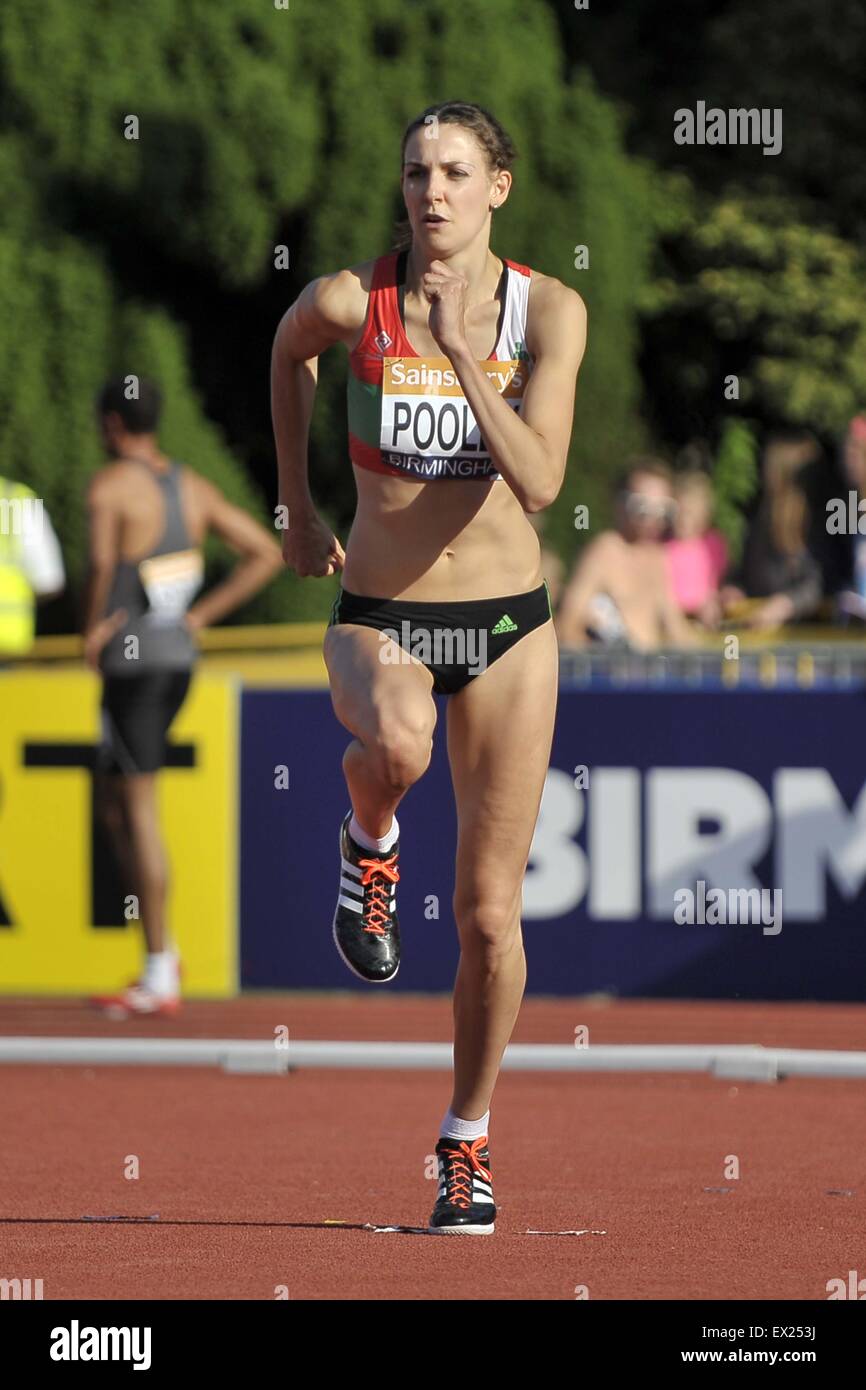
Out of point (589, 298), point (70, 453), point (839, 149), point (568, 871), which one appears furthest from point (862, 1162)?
point (839, 149)

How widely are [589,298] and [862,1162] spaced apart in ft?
→ 65.9

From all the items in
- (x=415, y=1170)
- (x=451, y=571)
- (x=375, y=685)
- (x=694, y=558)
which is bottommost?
(x=415, y=1170)

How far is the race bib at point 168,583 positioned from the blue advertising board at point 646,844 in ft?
2.44

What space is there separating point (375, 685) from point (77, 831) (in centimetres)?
627

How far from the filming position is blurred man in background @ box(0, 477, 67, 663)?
12461 millimetres

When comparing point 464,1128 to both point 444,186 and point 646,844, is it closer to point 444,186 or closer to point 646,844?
point 444,186

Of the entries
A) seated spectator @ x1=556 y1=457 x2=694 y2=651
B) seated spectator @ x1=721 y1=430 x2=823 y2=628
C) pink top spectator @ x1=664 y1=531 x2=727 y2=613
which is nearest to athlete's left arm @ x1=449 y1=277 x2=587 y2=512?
seated spectator @ x1=556 y1=457 x2=694 y2=651

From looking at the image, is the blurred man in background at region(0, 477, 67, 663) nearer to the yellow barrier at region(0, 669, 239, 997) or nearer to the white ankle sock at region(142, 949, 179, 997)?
the yellow barrier at region(0, 669, 239, 997)

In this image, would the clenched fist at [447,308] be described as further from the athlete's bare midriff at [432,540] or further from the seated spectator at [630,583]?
the seated spectator at [630,583]

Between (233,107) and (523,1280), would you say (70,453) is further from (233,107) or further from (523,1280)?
(523,1280)

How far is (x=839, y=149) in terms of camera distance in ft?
106

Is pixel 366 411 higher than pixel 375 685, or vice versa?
pixel 366 411

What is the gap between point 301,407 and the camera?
6812 mm

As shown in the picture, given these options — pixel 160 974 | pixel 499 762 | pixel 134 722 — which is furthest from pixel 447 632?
pixel 160 974
